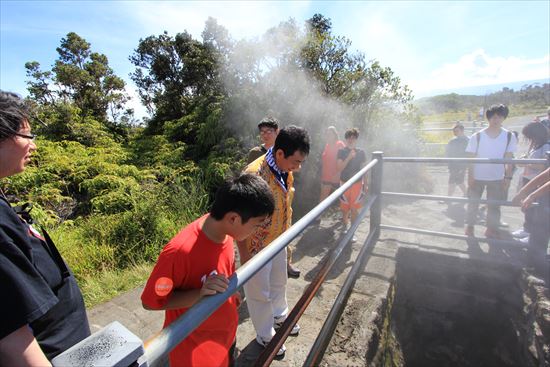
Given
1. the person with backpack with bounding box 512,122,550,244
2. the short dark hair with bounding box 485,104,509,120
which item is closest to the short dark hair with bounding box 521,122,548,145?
the person with backpack with bounding box 512,122,550,244

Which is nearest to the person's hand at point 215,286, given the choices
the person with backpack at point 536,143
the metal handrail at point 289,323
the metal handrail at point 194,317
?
the metal handrail at point 194,317

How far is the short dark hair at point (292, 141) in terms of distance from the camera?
2100mm

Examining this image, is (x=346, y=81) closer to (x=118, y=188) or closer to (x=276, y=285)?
(x=118, y=188)

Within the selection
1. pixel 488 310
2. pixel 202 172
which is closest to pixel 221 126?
pixel 202 172

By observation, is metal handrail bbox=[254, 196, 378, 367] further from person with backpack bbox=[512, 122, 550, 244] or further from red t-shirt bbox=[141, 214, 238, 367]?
person with backpack bbox=[512, 122, 550, 244]

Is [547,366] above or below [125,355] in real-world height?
below

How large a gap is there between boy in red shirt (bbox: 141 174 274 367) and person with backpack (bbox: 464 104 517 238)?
A: 11.3 ft

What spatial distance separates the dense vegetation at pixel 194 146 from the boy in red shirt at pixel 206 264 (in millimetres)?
2571

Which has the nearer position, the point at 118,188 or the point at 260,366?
the point at 260,366

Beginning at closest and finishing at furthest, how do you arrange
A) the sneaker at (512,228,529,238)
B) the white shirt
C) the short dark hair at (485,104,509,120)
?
the short dark hair at (485,104,509,120) < the white shirt < the sneaker at (512,228,529,238)

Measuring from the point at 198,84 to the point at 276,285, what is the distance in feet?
34.1

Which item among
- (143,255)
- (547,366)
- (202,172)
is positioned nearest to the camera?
(547,366)

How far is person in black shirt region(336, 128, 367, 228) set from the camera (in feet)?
14.6

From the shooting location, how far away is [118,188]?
565 cm
